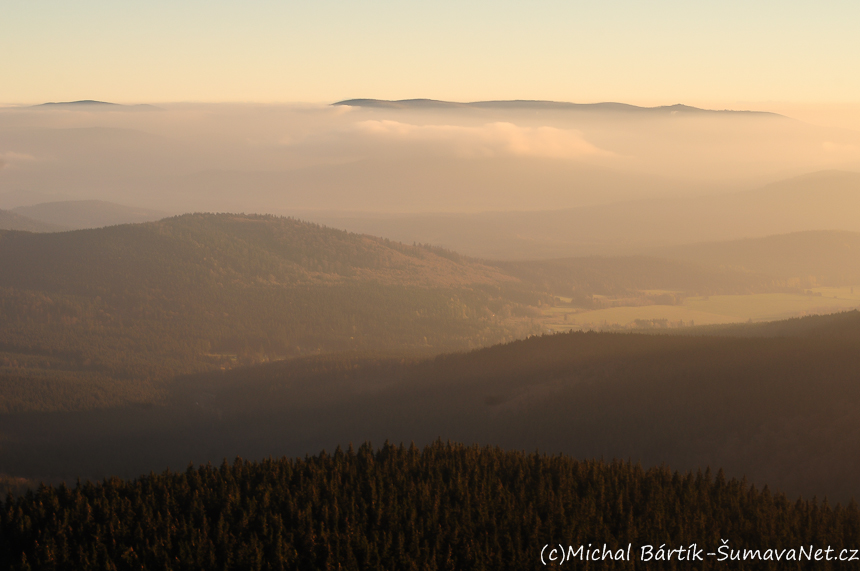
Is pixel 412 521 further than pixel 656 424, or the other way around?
pixel 656 424

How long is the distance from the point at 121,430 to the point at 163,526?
133041mm

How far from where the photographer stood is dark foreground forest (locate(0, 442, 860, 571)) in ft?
219

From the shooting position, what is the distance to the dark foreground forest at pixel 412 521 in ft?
219

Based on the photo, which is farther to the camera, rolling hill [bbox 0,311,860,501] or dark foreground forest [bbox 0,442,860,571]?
rolling hill [bbox 0,311,860,501]

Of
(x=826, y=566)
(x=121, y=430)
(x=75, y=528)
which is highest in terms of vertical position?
(x=826, y=566)

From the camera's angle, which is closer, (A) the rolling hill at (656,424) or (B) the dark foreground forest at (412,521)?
(B) the dark foreground forest at (412,521)

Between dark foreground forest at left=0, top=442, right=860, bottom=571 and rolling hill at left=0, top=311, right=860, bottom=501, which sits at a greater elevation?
dark foreground forest at left=0, top=442, right=860, bottom=571

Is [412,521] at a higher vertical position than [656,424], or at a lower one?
higher

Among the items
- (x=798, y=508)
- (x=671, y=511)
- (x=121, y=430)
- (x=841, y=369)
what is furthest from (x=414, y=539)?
(x=121, y=430)

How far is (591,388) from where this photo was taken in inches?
7101

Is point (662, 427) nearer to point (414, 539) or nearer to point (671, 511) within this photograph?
point (671, 511)

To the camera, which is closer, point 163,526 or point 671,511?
point 163,526

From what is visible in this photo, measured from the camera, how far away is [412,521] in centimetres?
7381

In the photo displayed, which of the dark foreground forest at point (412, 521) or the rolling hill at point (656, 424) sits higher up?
the dark foreground forest at point (412, 521)
